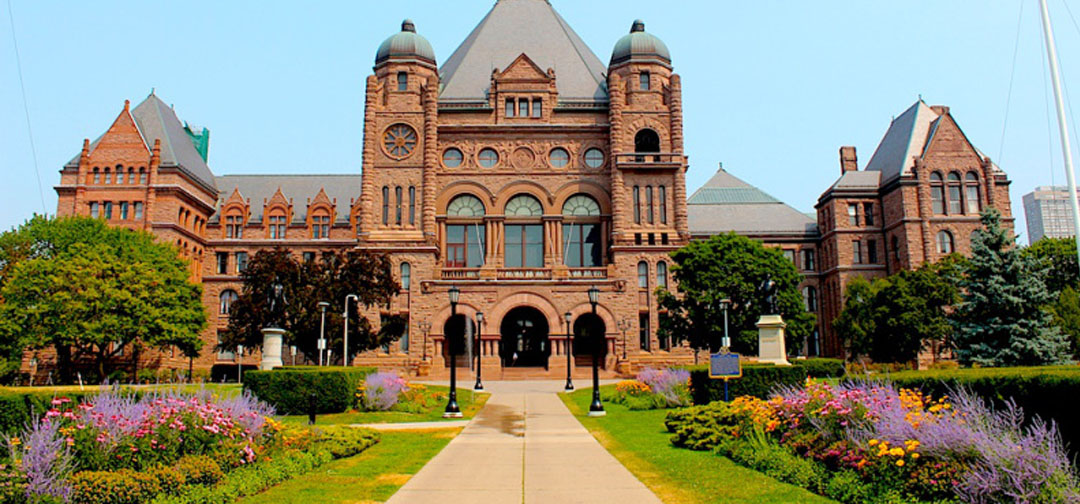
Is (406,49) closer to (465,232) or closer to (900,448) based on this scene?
(465,232)

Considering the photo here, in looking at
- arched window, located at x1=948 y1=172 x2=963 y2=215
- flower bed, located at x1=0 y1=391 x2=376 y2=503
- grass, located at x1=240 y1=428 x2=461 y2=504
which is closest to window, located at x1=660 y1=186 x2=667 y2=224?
arched window, located at x1=948 y1=172 x2=963 y2=215

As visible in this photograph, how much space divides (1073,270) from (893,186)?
1345 cm

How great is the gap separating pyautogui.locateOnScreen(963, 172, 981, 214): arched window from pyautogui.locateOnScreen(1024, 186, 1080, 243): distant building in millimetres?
103182

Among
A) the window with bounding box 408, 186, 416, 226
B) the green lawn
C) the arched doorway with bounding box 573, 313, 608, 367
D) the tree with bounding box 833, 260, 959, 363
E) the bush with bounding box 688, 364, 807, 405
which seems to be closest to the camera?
the green lawn

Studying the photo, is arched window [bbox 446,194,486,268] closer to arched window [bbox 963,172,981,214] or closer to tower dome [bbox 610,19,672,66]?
tower dome [bbox 610,19,672,66]

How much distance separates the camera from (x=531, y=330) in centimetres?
5541

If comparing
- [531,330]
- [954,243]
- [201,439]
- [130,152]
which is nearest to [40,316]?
[130,152]

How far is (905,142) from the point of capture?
6128 cm

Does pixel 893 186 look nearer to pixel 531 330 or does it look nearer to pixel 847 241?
pixel 847 241

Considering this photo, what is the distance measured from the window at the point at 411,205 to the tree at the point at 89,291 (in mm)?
16140

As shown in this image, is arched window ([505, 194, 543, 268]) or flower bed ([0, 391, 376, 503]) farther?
arched window ([505, 194, 543, 268])

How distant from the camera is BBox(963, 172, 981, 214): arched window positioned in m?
58.7

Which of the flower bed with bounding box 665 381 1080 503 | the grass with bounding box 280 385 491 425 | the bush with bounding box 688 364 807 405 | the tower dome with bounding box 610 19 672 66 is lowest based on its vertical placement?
the grass with bounding box 280 385 491 425

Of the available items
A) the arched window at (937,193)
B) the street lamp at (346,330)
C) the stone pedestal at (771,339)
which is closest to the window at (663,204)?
the arched window at (937,193)
